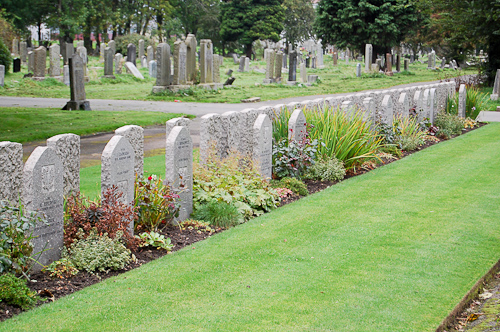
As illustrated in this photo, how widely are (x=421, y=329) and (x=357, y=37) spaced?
1674 inches

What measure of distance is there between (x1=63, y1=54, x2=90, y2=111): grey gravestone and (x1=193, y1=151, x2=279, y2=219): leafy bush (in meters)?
11.5

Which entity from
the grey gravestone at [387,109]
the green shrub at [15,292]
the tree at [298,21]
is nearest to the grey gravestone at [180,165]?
the green shrub at [15,292]

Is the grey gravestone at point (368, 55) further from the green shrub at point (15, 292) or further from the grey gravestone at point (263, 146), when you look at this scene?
the green shrub at point (15, 292)

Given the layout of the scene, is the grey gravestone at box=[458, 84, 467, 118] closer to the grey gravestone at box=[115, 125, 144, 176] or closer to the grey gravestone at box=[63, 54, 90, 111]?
the grey gravestone at box=[63, 54, 90, 111]

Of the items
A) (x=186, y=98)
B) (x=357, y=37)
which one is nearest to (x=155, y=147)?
(x=186, y=98)

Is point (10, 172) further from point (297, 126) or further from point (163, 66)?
point (163, 66)

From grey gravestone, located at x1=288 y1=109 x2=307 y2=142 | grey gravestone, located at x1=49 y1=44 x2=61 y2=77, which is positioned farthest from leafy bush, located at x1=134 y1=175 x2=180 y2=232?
grey gravestone, located at x1=49 y1=44 x2=61 y2=77

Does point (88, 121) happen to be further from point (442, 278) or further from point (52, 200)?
point (442, 278)

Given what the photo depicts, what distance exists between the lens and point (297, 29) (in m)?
80.8

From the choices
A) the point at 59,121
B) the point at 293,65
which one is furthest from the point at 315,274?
the point at 293,65

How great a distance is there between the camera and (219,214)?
7.42 metres

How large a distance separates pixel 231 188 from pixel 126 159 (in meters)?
2.11

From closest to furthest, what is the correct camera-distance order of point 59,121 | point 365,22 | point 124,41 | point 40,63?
point 59,121
point 40,63
point 365,22
point 124,41

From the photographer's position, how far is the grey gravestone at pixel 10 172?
5.18 m
